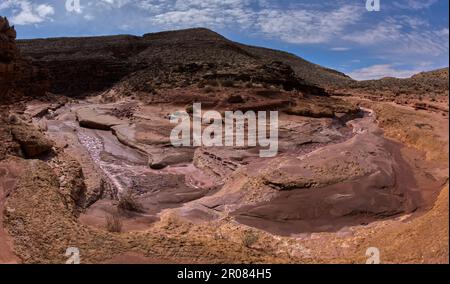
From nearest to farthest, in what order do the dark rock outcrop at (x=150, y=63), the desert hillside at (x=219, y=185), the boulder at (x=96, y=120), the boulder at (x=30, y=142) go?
1. the desert hillside at (x=219, y=185)
2. the boulder at (x=30, y=142)
3. the boulder at (x=96, y=120)
4. the dark rock outcrop at (x=150, y=63)

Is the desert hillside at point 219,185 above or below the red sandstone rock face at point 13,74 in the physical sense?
below

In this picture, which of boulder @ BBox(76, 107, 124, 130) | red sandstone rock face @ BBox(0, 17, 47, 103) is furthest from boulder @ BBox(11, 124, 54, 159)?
red sandstone rock face @ BBox(0, 17, 47, 103)

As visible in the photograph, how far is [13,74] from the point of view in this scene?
1969 cm

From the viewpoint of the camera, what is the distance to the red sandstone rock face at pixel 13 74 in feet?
58.4

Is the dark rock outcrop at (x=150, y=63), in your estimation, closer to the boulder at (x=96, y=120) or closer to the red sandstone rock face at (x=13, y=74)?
the red sandstone rock face at (x=13, y=74)

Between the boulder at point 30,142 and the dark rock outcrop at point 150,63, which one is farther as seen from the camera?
the dark rock outcrop at point 150,63

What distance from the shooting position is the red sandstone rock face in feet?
58.4

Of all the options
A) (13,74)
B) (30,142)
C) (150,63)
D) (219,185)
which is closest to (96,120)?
(30,142)

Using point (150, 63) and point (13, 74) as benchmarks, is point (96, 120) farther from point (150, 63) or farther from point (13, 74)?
point (150, 63)

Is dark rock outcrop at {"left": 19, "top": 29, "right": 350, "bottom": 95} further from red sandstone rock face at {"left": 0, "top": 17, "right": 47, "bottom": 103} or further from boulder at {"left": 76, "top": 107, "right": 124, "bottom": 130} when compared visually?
boulder at {"left": 76, "top": 107, "right": 124, "bottom": 130}

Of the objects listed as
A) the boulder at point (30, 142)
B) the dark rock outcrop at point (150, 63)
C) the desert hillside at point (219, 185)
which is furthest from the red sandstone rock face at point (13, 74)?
the boulder at point (30, 142)

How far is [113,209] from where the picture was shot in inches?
330

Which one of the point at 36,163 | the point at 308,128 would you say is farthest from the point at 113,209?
the point at 308,128
